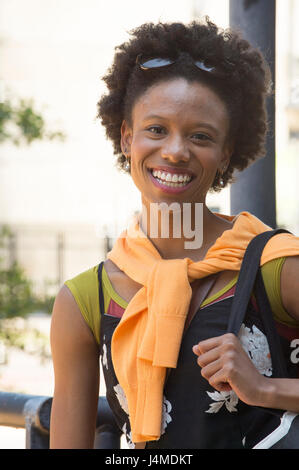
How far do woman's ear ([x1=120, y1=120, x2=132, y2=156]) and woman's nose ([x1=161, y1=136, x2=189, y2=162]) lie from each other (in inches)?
11.1

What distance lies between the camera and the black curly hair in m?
2.16

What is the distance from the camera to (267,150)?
2.59 meters

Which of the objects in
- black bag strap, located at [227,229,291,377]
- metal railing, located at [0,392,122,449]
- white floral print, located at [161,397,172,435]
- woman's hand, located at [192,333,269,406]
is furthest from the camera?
metal railing, located at [0,392,122,449]

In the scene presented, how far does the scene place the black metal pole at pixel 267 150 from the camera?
2543 millimetres

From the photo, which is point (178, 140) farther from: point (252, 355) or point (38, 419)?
point (38, 419)

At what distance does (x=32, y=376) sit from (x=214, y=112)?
25.0 feet

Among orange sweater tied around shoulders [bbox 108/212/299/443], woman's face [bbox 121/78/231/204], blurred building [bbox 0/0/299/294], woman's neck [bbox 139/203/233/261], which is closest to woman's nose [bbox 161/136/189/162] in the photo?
woman's face [bbox 121/78/231/204]

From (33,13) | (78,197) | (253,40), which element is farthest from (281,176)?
(253,40)

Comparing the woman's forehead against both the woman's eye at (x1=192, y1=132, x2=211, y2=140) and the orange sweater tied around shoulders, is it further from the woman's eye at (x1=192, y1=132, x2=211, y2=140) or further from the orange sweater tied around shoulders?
the orange sweater tied around shoulders

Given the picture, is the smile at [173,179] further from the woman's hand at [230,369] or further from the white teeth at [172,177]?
the woman's hand at [230,369]

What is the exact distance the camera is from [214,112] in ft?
6.92

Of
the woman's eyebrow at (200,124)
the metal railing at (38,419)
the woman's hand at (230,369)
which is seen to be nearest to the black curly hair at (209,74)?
the woman's eyebrow at (200,124)

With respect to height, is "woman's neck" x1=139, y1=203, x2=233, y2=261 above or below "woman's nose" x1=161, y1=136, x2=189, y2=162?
below
